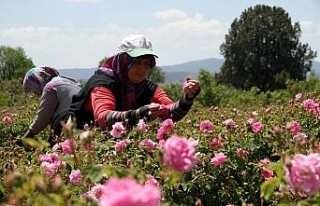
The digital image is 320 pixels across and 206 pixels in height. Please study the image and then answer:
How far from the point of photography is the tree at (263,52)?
45.0 m

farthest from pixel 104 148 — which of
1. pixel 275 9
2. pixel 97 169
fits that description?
pixel 275 9

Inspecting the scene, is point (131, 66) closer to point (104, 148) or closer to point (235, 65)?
point (104, 148)

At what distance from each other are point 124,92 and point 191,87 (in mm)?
507

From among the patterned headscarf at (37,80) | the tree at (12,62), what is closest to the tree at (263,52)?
the tree at (12,62)

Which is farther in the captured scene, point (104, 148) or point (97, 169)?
point (104, 148)

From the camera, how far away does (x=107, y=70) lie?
3.94 metres

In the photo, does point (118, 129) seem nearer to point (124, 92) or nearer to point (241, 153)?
point (241, 153)

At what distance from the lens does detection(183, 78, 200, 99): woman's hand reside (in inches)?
145

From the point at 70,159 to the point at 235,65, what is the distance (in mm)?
44764

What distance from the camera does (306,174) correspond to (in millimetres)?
1260

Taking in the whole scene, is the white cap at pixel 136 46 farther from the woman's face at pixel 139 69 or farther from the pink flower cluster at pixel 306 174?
the pink flower cluster at pixel 306 174

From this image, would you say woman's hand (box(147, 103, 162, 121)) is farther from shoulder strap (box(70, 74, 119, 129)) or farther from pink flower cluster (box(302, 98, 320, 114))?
pink flower cluster (box(302, 98, 320, 114))

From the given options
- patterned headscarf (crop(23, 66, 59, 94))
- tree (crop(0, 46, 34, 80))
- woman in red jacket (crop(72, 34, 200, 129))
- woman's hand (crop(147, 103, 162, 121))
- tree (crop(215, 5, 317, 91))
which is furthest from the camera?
tree (crop(0, 46, 34, 80))

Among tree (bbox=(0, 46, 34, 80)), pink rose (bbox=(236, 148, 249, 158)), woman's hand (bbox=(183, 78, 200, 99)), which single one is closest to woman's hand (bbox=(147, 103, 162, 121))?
woman's hand (bbox=(183, 78, 200, 99))
